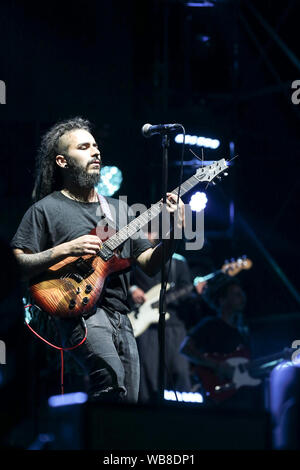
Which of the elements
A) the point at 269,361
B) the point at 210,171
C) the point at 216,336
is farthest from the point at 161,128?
the point at 216,336

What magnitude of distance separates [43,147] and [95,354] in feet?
6.06

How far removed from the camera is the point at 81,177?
4.72m

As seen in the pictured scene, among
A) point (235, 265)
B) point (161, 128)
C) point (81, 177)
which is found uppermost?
point (235, 265)

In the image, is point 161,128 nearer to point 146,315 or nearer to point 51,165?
point 51,165

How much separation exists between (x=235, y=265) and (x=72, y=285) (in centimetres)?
433

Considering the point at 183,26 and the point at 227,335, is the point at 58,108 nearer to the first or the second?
the point at 183,26

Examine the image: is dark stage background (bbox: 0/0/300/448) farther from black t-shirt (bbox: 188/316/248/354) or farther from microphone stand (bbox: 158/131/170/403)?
microphone stand (bbox: 158/131/170/403)

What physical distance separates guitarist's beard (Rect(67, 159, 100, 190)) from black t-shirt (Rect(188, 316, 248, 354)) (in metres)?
3.46

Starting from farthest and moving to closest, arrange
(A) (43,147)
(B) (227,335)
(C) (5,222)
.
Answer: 1. (B) (227,335)
2. (C) (5,222)
3. (A) (43,147)

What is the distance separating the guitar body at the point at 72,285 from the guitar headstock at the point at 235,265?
4.06 metres

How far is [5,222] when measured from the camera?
668 cm

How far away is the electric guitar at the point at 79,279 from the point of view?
429 centimetres

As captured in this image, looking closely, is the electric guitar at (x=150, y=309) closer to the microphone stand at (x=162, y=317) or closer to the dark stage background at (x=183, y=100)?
the dark stage background at (x=183, y=100)

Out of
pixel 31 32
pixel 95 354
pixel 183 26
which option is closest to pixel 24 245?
pixel 95 354
